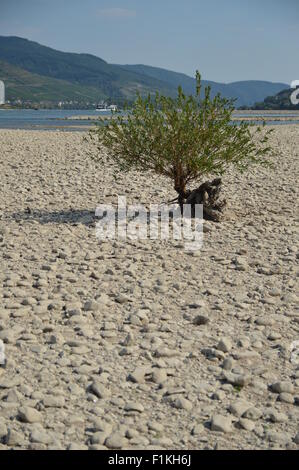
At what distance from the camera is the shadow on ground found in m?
12.7

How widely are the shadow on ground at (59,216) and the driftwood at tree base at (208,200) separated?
7.21 feet

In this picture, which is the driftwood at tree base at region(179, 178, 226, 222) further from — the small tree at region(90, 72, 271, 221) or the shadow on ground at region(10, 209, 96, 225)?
the shadow on ground at region(10, 209, 96, 225)

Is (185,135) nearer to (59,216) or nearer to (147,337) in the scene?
(59,216)

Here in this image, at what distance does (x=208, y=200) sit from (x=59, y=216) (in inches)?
133

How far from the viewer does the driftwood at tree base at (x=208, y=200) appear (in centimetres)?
1315

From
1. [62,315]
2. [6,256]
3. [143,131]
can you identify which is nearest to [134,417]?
[62,315]

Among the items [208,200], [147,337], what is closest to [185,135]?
[208,200]

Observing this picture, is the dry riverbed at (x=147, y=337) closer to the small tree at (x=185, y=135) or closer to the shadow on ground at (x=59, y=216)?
the shadow on ground at (x=59, y=216)

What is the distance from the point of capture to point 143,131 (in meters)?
12.9

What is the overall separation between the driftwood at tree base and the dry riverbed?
1.14ft

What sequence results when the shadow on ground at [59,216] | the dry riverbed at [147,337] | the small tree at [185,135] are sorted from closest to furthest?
the dry riverbed at [147,337]
the small tree at [185,135]
the shadow on ground at [59,216]

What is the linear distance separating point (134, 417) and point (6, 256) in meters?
5.44

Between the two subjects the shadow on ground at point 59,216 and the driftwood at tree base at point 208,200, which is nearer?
the shadow on ground at point 59,216

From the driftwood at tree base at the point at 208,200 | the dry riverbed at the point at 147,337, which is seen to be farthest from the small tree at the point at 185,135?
the dry riverbed at the point at 147,337
